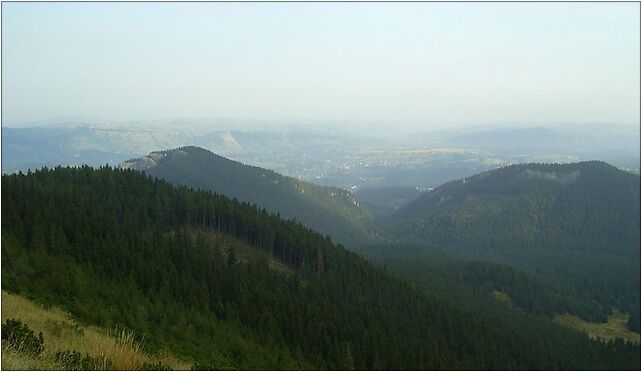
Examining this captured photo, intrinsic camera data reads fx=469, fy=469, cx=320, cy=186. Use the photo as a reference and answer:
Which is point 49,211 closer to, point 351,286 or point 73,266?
point 73,266

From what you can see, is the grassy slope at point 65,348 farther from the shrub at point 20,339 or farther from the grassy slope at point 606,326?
the grassy slope at point 606,326

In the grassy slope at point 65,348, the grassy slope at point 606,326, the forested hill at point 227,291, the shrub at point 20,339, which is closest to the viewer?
the grassy slope at point 65,348

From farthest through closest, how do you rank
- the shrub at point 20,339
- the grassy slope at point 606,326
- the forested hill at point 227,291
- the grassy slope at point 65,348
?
the grassy slope at point 606,326 → the forested hill at point 227,291 → the shrub at point 20,339 → the grassy slope at point 65,348

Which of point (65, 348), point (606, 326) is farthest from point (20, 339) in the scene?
point (606, 326)

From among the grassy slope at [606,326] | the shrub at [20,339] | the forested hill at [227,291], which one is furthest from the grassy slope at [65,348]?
the grassy slope at [606,326]

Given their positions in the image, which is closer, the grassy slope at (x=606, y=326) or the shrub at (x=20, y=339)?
the shrub at (x=20, y=339)

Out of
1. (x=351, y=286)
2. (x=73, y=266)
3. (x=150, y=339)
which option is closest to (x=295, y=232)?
(x=351, y=286)

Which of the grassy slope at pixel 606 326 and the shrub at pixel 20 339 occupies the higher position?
the shrub at pixel 20 339
